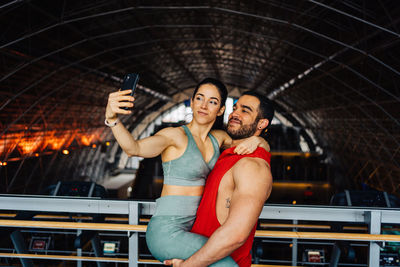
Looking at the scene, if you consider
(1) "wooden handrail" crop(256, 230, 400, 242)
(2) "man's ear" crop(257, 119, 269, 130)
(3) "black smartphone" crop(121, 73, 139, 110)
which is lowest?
(1) "wooden handrail" crop(256, 230, 400, 242)

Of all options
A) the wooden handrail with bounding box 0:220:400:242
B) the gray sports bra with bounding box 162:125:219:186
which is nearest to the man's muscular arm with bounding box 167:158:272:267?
the gray sports bra with bounding box 162:125:219:186

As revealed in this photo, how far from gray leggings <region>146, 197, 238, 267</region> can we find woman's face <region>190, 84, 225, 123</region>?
0.64 m

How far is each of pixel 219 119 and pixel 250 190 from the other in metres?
1.42

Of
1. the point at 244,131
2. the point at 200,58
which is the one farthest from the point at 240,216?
the point at 200,58

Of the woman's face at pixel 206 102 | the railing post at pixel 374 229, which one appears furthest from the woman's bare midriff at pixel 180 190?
the railing post at pixel 374 229

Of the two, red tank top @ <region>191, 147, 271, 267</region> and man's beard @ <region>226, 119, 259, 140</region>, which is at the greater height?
man's beard @ <region>226, 119, 259, 140</region>

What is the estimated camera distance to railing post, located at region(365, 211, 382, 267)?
2.41m

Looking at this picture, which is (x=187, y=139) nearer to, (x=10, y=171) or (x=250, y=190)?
(x=250, y=190)

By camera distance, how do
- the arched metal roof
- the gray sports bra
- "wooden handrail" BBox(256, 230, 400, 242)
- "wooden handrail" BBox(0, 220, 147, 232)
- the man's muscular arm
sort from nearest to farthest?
the man's muscular arm
the gray sports bra
"wooden handrail" BBox(256, 230, 400, 242)
"wooden handrail" BBox(0, 220, 147, 232)
the arched metal roof

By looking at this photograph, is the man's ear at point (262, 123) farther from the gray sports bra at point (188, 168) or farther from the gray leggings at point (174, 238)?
the gray leggings at point (174, 238)

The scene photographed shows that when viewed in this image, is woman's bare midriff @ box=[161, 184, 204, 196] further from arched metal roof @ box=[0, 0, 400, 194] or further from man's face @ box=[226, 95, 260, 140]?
arched metal roof @ box=[0, 0, 400, 194]

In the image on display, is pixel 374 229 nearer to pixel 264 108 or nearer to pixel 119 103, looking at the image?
pixel 264 108

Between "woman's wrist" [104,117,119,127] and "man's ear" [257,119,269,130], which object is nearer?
"woman's wrist" [104,117,119,127]

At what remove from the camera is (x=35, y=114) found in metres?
18.2
